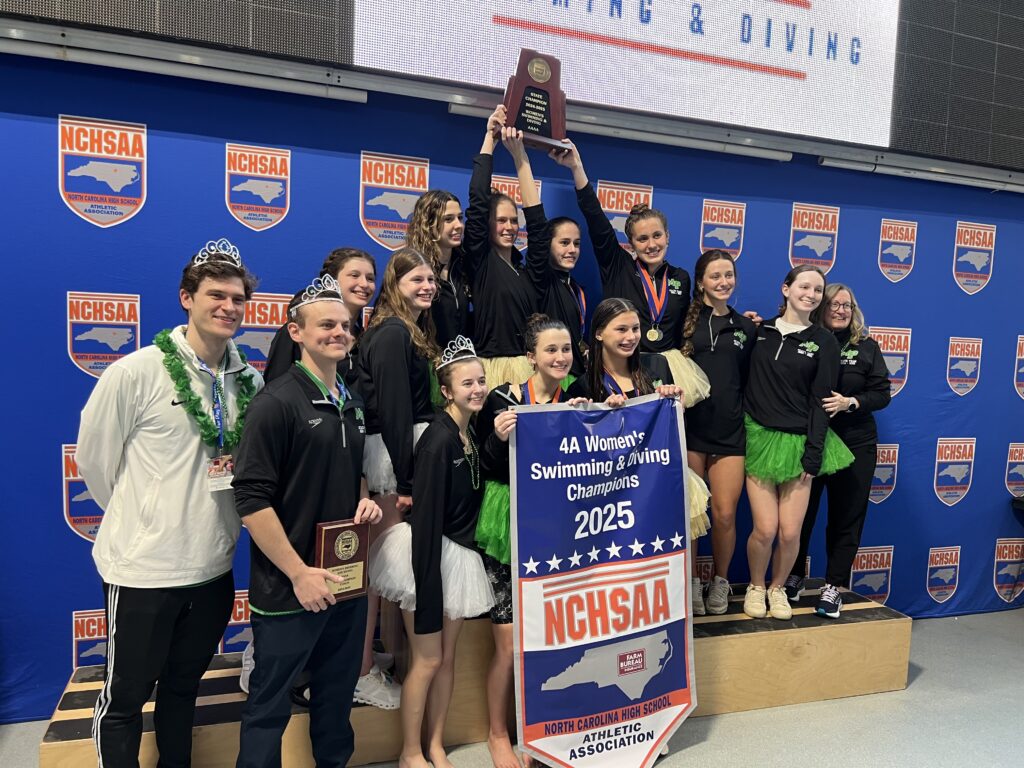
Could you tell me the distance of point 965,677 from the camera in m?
3.61

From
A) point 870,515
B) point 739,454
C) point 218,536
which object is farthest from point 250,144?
point 870,515

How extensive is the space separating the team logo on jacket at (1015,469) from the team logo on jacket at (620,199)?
2957mm

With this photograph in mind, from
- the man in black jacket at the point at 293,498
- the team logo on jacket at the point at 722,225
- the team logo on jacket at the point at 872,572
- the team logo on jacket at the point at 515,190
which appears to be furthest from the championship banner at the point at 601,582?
the team logo on jacket at the point at 872,572

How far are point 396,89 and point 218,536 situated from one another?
2.00 m

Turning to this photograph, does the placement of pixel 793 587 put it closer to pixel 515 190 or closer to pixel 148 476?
pixel 515 190

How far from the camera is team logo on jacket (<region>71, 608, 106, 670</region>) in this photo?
A: 2.96 m

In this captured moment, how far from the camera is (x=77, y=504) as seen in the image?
291cm

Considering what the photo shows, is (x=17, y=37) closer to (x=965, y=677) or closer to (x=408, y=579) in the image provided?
Result: (x=408, y=579)

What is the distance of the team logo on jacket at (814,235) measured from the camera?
395 centimetres

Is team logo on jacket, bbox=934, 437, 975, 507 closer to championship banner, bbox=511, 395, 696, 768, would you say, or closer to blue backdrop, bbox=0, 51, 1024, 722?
blue backdrop, bbox=0, 51, 1024, 722

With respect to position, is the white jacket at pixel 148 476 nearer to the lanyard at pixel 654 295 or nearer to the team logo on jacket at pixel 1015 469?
the lanyard at pixel 654 295

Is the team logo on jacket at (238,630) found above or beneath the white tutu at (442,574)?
beneath

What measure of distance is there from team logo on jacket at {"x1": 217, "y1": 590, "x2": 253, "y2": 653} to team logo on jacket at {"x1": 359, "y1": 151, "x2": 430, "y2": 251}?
1.68 m

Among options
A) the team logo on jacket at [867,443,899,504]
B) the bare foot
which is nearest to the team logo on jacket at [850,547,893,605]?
the team logo on jacket at [867,443,899,504]
